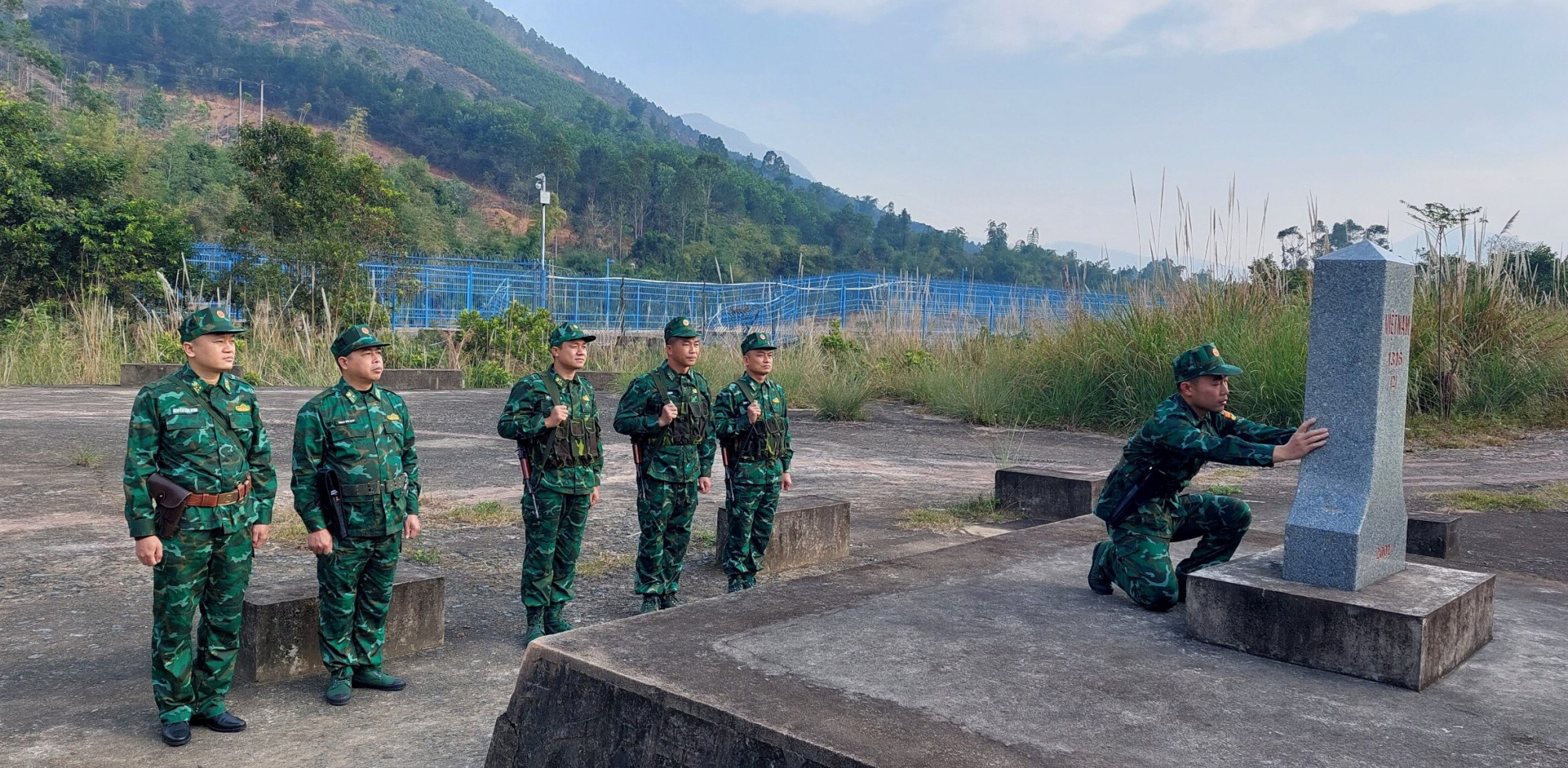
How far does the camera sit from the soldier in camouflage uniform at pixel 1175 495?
14.5ft

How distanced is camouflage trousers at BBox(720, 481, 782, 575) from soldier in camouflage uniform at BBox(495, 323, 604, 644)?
0.92 metres

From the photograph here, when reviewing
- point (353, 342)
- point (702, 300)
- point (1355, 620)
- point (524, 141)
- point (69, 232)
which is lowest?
point (1355, 620)

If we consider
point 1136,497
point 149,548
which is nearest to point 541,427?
point 149,548

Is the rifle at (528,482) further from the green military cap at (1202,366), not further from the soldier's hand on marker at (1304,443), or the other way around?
the soldier's hand on marker at (1304,443)

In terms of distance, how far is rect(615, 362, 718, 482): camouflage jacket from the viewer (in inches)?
216

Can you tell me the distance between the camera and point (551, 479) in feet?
16.7

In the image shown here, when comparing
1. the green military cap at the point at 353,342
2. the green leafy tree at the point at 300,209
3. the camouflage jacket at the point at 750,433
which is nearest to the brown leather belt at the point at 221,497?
the green military cap at the point at 353,342

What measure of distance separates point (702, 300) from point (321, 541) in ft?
82.6

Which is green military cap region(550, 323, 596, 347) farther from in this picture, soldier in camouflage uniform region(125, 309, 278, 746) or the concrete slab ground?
soldier in camouflage uniform region(125, 309, 278, 746)

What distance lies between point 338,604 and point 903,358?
14499mm

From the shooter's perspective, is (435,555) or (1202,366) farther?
(435,555)

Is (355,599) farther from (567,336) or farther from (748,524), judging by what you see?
(748,524)

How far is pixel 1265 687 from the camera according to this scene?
3.49 metres

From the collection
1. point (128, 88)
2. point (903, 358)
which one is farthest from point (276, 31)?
point (903, 358)
